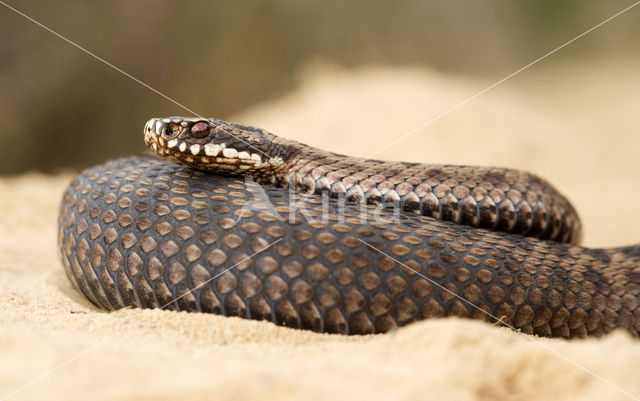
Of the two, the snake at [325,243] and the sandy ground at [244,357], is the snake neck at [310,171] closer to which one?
the snake at [325,243]

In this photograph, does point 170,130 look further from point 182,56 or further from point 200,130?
point 182,56

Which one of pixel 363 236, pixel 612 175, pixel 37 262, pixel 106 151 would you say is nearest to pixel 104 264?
pixel 363 236

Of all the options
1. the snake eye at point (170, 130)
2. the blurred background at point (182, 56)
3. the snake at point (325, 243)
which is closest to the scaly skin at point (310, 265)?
the snake at point (325, 243)

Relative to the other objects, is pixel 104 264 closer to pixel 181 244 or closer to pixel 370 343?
pixel 181 244

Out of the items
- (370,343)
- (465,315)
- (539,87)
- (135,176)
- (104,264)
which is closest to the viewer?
(370,343)

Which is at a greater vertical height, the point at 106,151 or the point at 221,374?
the point at 106,151

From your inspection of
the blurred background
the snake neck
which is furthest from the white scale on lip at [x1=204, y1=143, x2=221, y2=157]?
the blurred background
